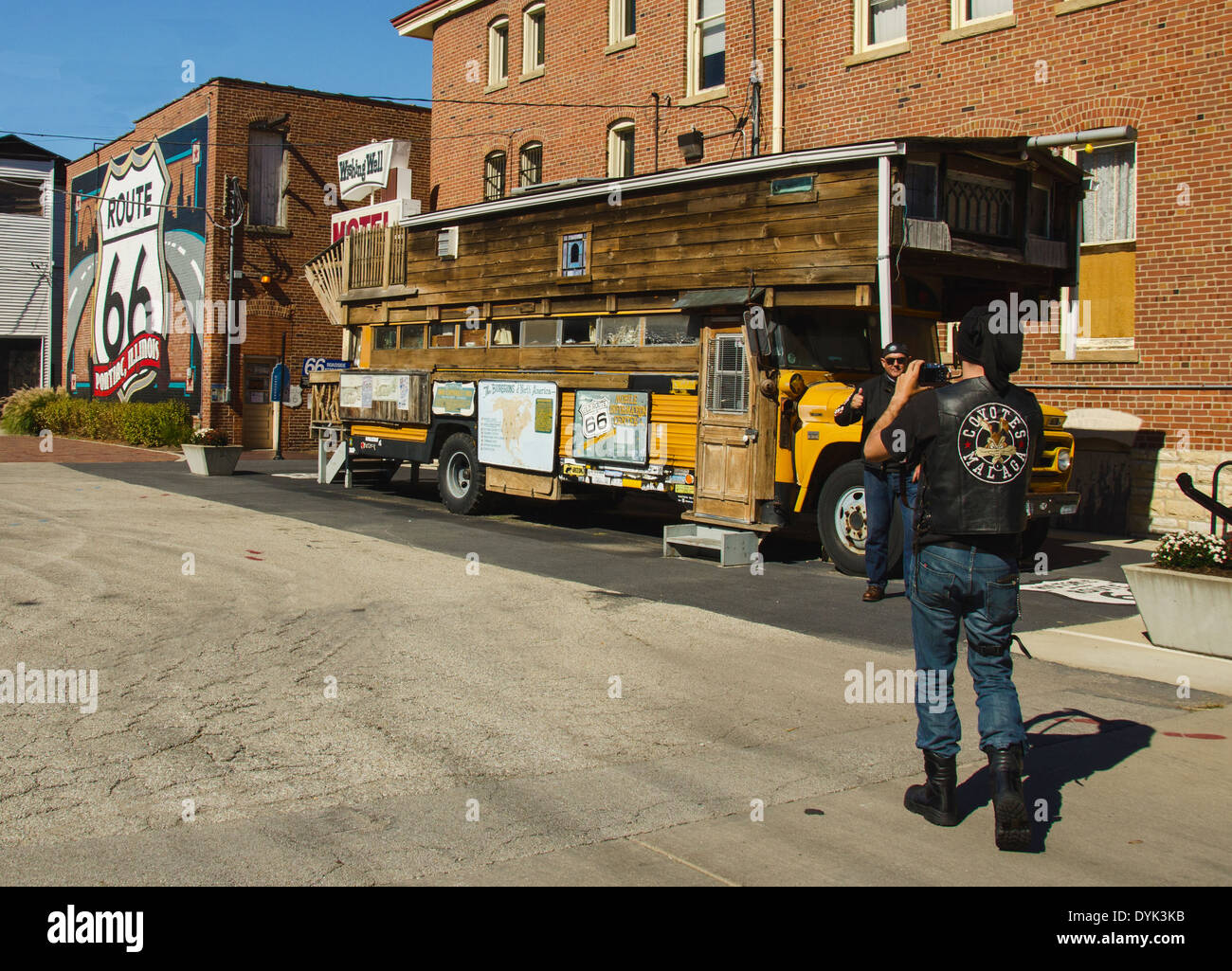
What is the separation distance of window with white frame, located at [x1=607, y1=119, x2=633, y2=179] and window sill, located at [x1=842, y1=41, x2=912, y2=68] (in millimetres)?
5452

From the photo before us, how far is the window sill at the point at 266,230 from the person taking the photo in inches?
1117

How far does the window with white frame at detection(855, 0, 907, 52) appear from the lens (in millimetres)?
16500

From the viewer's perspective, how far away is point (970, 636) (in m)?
4.58

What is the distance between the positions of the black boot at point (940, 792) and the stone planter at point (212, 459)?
58.4 ft

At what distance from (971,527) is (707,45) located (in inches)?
671

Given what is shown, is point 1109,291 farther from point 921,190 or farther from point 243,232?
point 243,232

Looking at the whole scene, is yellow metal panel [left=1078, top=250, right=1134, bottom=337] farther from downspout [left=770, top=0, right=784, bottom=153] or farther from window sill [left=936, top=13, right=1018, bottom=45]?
downspout [left=770, top=0, right=784, bottom=153]

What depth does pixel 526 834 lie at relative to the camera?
4.39 metres

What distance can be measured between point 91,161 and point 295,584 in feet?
106

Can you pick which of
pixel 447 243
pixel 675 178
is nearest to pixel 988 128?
pixel 675 178

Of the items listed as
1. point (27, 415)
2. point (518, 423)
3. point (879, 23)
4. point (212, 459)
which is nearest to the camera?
point (518, 423)

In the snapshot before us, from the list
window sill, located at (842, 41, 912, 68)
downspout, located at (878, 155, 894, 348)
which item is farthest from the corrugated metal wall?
downspout, located at (878, 155, 894, 348)

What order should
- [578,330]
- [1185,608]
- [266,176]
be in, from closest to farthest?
[1185,608] → [578,330] → [266,176]

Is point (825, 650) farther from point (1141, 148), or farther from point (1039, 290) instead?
point (1141, 148)
